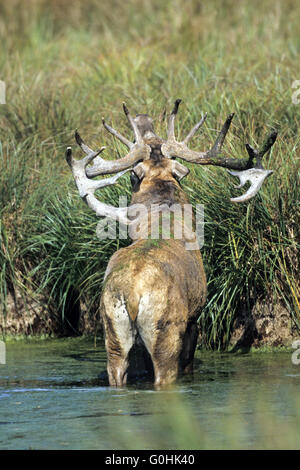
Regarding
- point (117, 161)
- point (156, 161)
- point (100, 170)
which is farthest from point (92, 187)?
point (156, 161)

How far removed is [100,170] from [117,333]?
1.74 metres

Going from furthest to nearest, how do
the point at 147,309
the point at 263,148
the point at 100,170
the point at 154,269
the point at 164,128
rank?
the point at 164,128, the point at 100,170, the point at 263,148, the point at 154,269, the point at 147,309

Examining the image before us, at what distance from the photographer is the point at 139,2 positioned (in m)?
18.4

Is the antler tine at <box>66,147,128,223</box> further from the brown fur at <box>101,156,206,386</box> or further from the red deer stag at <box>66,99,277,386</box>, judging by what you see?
the brown fur at <box>101,156,206,386</box>

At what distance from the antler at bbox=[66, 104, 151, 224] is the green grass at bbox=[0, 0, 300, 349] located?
113 centimetres

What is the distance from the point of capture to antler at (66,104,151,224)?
24.5ft

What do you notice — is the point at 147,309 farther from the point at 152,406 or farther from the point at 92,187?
the point at 92,187

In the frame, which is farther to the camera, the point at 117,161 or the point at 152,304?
the point at 117,161

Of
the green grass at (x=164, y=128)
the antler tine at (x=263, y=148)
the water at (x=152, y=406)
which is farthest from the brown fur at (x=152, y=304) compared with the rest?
the green grass at (x=164, y=128)

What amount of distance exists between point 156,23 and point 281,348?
917 centimetres

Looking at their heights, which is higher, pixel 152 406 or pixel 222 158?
pixel 222 158

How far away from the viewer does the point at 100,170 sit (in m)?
7.93

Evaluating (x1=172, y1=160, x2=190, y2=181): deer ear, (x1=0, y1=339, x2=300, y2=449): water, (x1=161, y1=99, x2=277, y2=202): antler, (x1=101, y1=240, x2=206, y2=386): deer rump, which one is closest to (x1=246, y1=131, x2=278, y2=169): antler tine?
(x1=161, y1=99, x2=277, y2=202): antler

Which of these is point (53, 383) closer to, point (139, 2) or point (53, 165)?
point (53, 165)
